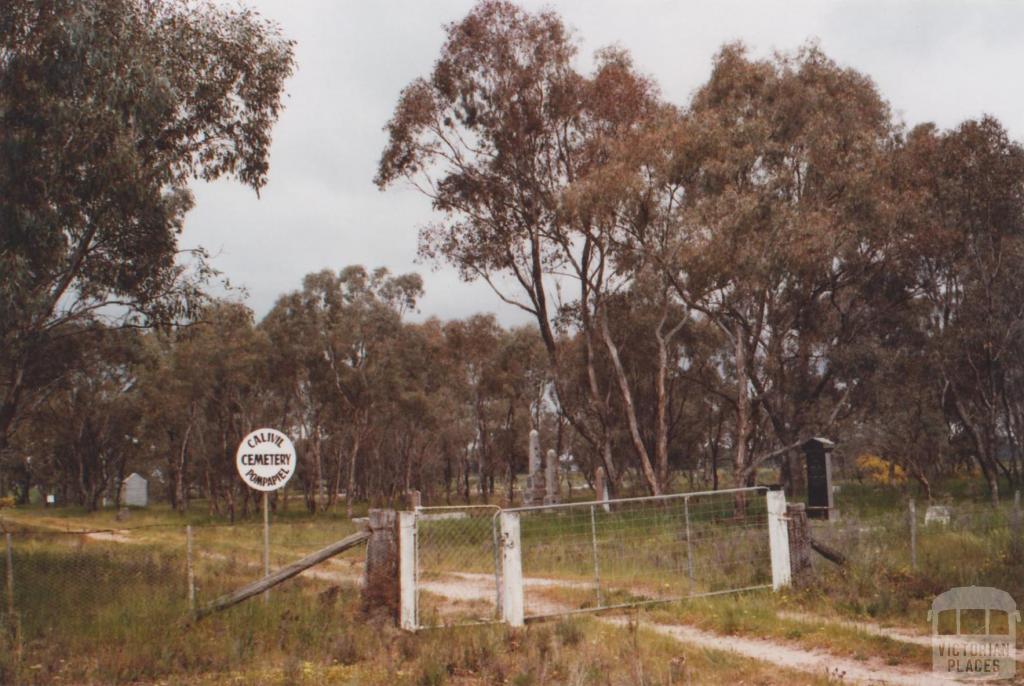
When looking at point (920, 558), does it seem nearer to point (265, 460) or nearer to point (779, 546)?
point (779, 546)

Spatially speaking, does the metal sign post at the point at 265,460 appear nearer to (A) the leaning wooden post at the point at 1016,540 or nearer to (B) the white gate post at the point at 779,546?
(B) the white gate post at the point at 779,546

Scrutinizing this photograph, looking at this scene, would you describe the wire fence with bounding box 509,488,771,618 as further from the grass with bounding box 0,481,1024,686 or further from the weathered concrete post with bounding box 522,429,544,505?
the weathered concrete post with bounding box 522,429,544,505

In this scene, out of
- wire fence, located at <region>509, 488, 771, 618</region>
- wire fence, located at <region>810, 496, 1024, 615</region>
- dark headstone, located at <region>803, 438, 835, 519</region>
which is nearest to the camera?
wire fence, located at <region>810, 496, 1024, 615</region>

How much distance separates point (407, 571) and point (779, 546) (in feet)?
18.4

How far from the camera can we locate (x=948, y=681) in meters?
8.03

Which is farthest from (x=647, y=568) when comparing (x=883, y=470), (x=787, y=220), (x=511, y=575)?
(x=883, y=470)

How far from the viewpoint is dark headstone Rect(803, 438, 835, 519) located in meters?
26.5

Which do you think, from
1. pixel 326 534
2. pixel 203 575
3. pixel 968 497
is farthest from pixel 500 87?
pixel 968 497

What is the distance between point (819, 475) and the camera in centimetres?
2681

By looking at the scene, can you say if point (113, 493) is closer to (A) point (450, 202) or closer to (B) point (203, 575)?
(A) point (450, 202)

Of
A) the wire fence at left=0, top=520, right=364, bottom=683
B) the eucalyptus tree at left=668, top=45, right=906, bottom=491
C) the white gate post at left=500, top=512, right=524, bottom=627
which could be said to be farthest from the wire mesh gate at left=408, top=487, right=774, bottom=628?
the eucalyptus tree at left=668, top=45, right=906, bottom=491

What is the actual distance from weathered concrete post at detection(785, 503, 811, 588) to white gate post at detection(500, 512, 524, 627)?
4290 mm

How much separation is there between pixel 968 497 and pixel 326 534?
2548 cm

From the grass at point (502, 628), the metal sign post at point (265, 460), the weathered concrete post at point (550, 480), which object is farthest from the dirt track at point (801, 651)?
the weathered concrete post at point (550, 480)
